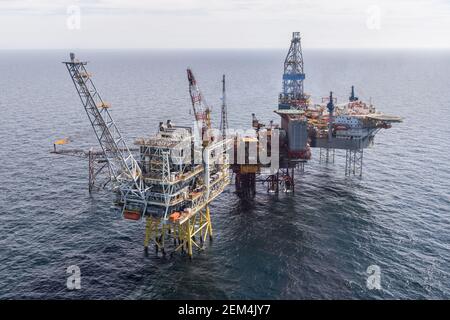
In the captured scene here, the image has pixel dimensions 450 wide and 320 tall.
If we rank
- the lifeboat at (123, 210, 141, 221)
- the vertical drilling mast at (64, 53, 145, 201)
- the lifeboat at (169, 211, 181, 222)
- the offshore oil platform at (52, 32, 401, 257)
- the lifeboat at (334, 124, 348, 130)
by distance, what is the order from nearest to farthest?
1. the vertical drilling mast at (64, 53, 145, 201)
2. the lifeboat at (169, 211, 181, 222)
3. the offshore oil platform at (52, 32, 401, 257)
4. the lifeboat at (123, 210, 141, 221)
5. the lifeboat at (334, 124, 348, 130)

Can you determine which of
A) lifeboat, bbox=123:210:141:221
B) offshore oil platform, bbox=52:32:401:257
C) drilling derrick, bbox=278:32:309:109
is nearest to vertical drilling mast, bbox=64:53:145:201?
offshore oil platform, bbox=52:32:401:257

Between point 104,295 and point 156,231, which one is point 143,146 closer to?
point 156,231

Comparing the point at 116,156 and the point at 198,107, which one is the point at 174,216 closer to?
the point at 116,156

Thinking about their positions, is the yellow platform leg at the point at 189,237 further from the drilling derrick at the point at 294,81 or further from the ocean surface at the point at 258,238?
the drilling derrick at the point at 294,81

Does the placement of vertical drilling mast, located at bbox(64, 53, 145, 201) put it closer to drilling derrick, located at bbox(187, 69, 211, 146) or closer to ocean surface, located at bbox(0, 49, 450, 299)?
ocean surface, located at bbox(0, 49, 450, 299)

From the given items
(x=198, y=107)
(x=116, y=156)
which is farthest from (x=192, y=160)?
(x=198, y=107)
